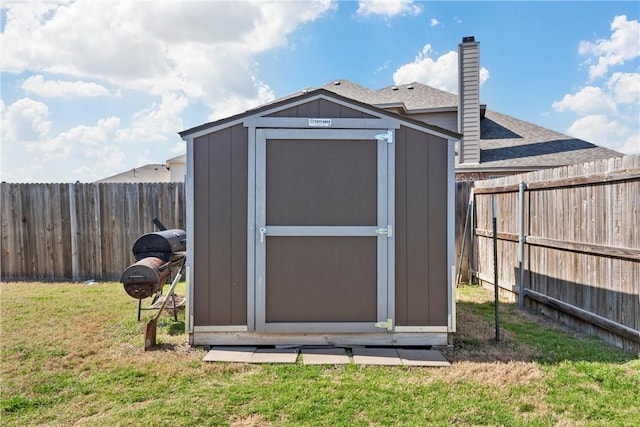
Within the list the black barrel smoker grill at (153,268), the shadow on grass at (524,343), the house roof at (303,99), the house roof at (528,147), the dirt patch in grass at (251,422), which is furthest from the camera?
the house roof at (528,147)

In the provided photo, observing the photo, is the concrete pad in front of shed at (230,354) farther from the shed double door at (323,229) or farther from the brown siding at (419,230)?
the brown siding at (419,230)

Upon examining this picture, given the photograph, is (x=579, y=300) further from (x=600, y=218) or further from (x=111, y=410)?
(x=111, y=410)

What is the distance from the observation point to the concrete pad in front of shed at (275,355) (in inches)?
129

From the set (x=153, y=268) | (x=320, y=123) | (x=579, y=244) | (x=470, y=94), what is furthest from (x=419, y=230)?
(x=470, y=94)

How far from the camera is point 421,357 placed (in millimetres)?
3344

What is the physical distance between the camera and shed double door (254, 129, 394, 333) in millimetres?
3594

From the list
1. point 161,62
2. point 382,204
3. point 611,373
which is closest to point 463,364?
point 611,373

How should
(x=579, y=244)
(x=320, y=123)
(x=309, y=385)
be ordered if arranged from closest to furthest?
(x=309, y=385), (x=320, y=123), (x=579, y=244)

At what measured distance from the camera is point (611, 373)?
292 cm

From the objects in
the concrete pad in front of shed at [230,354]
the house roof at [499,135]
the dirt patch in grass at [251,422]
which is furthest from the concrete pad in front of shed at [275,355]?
the house roof at [499,135]

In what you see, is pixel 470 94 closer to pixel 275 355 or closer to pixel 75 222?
pixel 275 355

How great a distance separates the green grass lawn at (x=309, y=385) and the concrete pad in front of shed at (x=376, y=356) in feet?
0.40

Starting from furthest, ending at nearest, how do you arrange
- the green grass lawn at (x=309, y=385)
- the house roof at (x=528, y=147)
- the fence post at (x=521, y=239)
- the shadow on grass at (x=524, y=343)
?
the house roof at (x=528, y=147) → the fence post at (x=521, y=239) → the shadow on grass at (x=524, y=343) → the green grass lawn at (x=309, y=385)

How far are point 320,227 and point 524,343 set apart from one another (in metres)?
2.25
